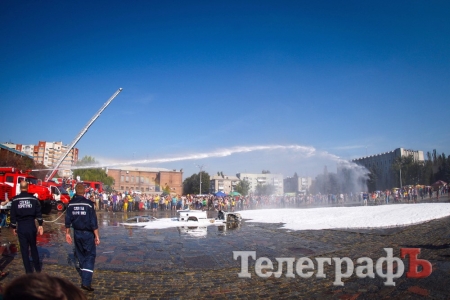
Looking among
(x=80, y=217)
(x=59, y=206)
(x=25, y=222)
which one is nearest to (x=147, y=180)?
(x=59, y=206)

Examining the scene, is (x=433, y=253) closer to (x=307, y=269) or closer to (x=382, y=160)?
(x=307, y=269)

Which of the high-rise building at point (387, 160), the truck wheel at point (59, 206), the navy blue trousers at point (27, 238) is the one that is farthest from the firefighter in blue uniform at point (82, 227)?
the high-rise building at point (387, 160)

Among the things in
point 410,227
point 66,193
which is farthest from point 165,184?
point 410,227

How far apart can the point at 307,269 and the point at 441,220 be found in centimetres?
1225

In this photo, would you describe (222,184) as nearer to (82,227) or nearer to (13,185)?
(13,185)

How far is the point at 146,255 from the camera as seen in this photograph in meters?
8.76

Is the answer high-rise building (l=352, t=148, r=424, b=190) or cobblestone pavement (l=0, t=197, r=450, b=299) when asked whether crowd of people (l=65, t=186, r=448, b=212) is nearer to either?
cobblestone pavement (l=0, t=197, r=450, b=299)

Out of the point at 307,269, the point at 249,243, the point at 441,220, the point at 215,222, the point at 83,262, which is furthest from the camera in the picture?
the point at 215,222

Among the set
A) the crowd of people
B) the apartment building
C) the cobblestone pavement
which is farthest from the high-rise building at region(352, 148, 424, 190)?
the cobblestone pavement

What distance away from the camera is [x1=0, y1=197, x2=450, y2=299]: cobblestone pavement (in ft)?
18.2

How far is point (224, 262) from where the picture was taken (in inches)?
316

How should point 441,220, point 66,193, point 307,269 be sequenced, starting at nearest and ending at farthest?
1. point 307,269
2. point 441,220
3. point 66,193

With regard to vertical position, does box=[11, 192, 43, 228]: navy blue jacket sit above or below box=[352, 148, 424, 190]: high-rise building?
below

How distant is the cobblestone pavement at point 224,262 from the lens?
5.56 metres
